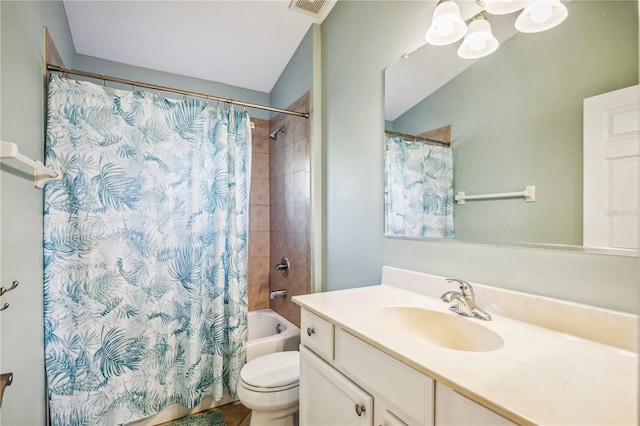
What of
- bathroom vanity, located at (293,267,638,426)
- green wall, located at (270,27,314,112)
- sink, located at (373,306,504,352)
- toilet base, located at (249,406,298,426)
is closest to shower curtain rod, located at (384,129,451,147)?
bathroom vanity, located at (293,267,638,426)

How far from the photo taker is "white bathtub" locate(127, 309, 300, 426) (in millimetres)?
1826

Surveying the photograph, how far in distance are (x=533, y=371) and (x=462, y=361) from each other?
0.14 metres

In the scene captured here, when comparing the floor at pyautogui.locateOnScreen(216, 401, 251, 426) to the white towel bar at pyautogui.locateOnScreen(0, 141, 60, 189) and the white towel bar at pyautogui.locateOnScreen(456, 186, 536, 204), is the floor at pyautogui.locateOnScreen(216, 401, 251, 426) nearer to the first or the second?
the white towel bar at pyautogui.locateOnScreen(0, 141, 60, 189)

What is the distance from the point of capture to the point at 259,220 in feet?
9.24

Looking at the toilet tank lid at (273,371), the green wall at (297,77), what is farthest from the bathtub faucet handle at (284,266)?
the green wall at (297,77)

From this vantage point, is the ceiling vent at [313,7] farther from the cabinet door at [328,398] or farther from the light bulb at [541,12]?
the cabinet door at [328,398]

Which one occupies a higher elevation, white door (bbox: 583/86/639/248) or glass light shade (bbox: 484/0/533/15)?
glass light shade (bbox: 484/0/533/15)

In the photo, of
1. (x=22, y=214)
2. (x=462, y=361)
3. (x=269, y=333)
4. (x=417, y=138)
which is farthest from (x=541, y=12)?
(x=269, y=333)

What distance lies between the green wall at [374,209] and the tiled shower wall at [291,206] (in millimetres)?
182

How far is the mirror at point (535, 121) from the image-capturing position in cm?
82

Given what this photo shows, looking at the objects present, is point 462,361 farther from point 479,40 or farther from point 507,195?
point 479,40

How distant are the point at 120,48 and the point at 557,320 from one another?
9.68ft

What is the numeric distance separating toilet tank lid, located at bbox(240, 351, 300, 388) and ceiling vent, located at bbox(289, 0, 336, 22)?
2243 mm

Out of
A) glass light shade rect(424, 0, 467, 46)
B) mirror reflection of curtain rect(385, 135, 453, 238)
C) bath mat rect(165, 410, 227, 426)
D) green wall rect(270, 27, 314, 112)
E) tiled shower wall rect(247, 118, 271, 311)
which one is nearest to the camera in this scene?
glass light shade rect(424, 0, 467, 46)
